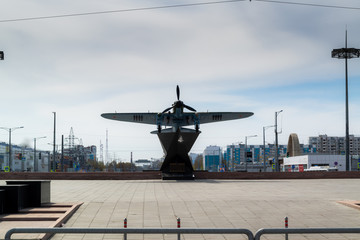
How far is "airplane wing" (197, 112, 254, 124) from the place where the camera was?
156 feet

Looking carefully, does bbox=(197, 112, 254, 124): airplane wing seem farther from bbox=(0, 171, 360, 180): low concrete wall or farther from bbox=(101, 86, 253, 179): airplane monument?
bbox=(0, 171, 360, 180): low concrete wall

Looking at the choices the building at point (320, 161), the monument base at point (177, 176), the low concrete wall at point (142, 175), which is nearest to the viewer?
the monument base at point (177, 176)

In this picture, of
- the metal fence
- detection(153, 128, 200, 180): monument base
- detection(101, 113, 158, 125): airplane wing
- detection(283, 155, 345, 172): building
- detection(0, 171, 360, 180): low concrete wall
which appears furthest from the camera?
detection(283, 155, 345, 172): building

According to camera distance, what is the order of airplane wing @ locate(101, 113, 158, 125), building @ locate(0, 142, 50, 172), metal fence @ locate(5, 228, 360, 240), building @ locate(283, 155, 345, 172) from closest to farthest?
1. metal fence @ locate(5, 228, 360, 240)
2. airplane wing @ locate(101, 113, 158, 125)
3. building @ locate(283, 155, 345, 172)
4. building @ locate(0, 142, 50, 172)

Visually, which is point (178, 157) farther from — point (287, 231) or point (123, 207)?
point (287, 231)

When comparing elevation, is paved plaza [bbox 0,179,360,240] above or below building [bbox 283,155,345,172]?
above

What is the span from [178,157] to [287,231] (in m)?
37.9

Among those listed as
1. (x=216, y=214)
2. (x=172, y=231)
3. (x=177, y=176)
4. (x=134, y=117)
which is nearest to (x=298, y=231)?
(x=172, y=231)

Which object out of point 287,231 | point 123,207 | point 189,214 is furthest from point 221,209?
point 287,231

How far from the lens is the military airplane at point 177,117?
1706 inches

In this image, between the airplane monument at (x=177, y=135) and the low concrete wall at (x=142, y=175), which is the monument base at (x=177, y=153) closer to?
the airplane monument at (x=177, y=135)

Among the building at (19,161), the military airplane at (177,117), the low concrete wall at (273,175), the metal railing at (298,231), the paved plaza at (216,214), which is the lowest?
the building at (19,161)

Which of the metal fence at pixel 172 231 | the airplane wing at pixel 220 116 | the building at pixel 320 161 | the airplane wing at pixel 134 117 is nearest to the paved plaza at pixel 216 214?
the metal fence at pixel 172 231

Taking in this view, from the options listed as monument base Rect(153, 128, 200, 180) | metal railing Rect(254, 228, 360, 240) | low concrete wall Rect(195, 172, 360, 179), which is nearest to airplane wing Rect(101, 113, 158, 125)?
monument base Rect(153, 128, 200, 180)
